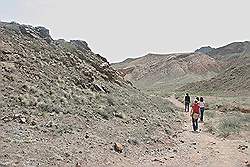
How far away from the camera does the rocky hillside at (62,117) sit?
1156 centimetres

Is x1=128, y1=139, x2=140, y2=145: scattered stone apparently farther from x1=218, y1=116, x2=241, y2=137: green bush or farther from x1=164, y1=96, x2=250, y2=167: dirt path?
x1=218, y1=116, x2=241, y2=137: green bush

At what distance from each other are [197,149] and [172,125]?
166 inches

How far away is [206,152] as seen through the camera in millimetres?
14781

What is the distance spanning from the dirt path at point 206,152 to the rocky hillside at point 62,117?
2.29 ft

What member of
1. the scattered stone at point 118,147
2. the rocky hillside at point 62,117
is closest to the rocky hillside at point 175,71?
the rocky hillside at point 62,117

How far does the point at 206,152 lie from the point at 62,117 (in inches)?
192

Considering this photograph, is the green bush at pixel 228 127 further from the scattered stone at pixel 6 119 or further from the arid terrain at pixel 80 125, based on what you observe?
the scattered stone at pixel 6 119

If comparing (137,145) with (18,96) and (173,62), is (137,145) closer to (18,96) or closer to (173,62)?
(18,96)

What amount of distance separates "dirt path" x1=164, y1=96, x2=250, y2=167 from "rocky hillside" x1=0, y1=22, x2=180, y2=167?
70 centimetres

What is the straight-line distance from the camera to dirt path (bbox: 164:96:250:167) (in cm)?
1348

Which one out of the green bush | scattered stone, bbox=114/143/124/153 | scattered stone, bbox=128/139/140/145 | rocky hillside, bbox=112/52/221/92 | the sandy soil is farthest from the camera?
rocky hillside, bbox=112/52/221/92

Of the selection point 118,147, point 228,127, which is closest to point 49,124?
point 118,147

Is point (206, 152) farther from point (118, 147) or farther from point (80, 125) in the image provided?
point (80, 125)

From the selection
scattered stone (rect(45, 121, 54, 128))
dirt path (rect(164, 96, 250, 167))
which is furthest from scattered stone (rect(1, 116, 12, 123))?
dirt path (rect(164, 96, 250, 167))
